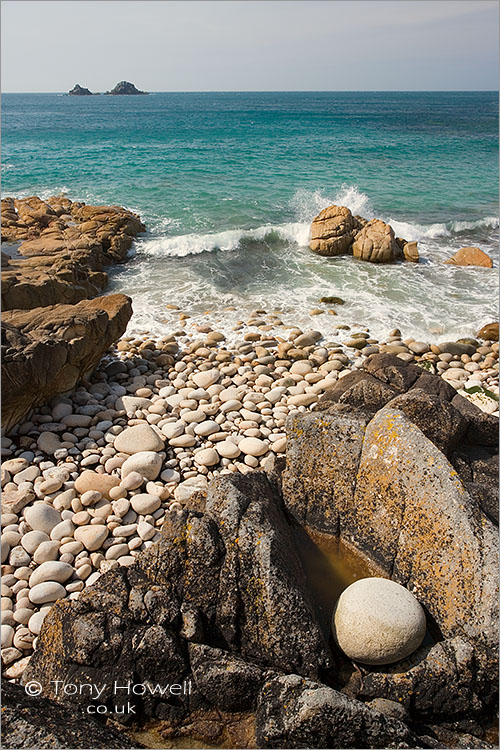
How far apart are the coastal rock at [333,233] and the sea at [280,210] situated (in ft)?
2.00

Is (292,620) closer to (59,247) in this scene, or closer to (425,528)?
(425,528)

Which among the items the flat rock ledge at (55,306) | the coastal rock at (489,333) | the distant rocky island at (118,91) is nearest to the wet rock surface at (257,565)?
the flat rock ledge at (55,306)

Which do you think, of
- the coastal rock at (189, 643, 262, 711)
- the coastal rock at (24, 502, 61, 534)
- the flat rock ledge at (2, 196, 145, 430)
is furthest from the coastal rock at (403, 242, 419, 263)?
Answer: the coastal rock at (189, 643, 262, 711)

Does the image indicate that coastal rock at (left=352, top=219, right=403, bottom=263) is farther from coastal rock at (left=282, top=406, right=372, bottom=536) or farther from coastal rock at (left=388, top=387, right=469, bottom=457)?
coastal rock at (left=282, top=406, right=372, bottom=536)

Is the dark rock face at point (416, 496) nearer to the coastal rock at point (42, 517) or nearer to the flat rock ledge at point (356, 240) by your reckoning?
the coastal rock at point (42, 517)

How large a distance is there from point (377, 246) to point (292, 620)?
546 inches

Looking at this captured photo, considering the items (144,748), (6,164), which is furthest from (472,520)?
(6,164)

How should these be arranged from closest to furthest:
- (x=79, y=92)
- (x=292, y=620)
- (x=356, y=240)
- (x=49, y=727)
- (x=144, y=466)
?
1. (x=49, y=727)
2. (x=292, y=620)
3. (x=144, y=466)
4. (x=356, y=240)
5. (x=79, y=92)

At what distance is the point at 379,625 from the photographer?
322cm

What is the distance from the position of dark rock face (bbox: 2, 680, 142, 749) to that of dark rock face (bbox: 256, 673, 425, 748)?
0.77 m

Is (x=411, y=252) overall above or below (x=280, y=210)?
below

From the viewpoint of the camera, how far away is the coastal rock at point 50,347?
22.9 ft

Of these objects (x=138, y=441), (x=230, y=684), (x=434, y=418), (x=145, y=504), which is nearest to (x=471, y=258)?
(x=434, y=418)

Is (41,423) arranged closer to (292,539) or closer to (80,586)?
(80,586)
